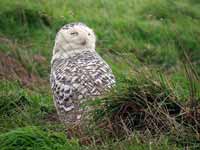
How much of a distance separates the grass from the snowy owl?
207 mm

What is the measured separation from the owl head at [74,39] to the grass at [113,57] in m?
0.25

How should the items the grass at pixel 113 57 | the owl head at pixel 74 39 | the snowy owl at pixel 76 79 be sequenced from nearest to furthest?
1. the grass at pixel 113 57
2. the snowy owl at pixel 76 79
3. the owl head at pixel 74 39

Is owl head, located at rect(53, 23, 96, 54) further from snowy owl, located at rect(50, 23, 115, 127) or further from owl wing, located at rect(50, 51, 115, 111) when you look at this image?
owl wing, located at rect(50, 51, 115, 111)

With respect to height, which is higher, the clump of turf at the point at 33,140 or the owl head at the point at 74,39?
the clump of turf at the point at 33,140

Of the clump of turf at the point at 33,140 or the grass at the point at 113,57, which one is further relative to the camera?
the grass at the point at 113,57

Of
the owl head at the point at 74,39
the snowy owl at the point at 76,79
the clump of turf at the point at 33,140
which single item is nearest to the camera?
the clump of turf at the point at 33,140

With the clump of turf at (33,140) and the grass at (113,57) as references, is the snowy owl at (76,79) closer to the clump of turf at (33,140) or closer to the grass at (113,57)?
the grass at (113,57)

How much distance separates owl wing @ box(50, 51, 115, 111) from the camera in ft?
20.2

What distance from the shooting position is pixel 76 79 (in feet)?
20.6

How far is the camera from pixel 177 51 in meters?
11.3

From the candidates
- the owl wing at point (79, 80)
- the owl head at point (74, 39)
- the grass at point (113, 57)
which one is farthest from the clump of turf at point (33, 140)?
the owl head at point (74, 39)

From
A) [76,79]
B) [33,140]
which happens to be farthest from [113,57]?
[33,140]

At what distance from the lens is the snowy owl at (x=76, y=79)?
611 centimetres

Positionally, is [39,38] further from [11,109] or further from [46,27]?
[11,109]
